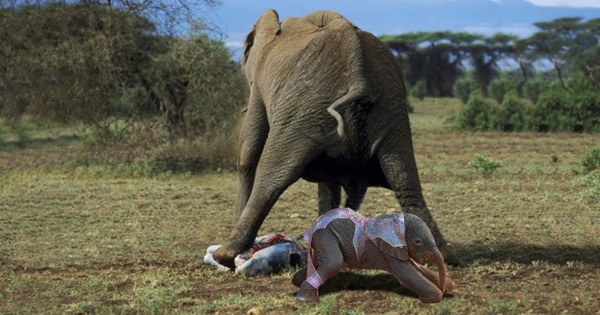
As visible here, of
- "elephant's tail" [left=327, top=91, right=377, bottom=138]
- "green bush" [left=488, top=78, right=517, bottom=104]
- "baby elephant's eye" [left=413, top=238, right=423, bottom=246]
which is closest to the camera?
"baby elephant's eye" [left=413, top=238, right=423, bottom=246]

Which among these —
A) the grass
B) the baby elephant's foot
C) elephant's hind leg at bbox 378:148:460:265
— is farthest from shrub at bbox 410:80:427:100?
the baby elephant's foot

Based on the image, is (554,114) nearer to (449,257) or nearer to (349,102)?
(449,257)

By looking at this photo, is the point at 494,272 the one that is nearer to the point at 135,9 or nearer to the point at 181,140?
the point at 181,140

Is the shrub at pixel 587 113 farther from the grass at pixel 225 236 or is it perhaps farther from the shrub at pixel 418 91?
the shrub at pixel 418 91

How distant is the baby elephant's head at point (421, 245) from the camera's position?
18.6ft

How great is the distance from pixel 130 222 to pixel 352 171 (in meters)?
3.91

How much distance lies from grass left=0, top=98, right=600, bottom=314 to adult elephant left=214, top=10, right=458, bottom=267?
0.69m

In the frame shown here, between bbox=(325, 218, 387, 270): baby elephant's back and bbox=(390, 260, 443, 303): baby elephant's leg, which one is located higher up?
bbox=(325, 218, 387, 270): baby elephant's back

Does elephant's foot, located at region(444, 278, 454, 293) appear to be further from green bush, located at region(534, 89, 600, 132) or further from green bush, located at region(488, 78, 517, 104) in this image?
green bush, located at region(488, 78, 517, 104)

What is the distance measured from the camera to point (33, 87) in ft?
49.2

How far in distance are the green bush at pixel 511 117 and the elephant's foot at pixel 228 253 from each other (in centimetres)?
1738

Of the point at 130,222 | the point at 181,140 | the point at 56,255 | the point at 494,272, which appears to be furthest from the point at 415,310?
the point at 181,140

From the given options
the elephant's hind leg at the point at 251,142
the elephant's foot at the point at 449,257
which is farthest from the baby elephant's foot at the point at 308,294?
the elephant's hind leg at the point at 251,142

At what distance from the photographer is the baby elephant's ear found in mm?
5660
